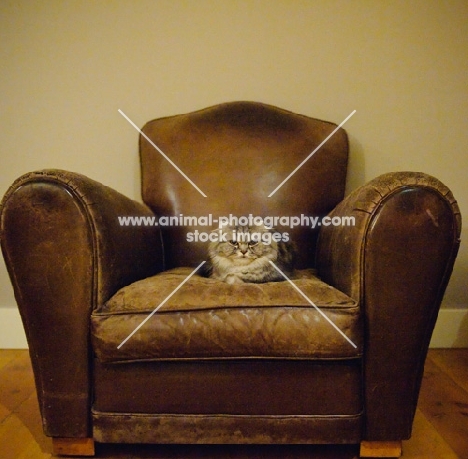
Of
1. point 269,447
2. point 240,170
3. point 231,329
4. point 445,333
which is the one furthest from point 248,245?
point 445,333

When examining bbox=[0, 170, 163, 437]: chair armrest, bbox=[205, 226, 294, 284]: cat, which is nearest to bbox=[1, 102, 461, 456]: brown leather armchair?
bbox=[0, 170, 163, 437]: chair armrest

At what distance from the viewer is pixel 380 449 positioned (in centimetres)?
101

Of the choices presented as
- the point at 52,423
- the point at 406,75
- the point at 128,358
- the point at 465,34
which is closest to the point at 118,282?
the point at 128,358

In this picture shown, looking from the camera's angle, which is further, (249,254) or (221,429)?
(249,254)

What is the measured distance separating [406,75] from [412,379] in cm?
140

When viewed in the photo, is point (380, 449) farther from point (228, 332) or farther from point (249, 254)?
point (249, 254)

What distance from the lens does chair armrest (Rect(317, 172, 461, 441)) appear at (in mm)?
917

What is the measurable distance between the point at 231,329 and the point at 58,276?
449 mm

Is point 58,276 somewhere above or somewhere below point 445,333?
above

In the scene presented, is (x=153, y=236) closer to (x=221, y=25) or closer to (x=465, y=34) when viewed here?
(x=221, y=25)

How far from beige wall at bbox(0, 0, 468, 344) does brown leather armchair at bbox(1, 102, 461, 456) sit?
910mm

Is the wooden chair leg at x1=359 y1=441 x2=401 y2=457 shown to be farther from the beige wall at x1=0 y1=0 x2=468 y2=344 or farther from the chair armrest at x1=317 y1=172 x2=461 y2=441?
the beige wall at x1=0 y1=0 x2=468 y2=344

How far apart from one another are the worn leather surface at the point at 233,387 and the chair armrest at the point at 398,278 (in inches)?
2.6

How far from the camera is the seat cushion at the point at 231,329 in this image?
0.91 metres
